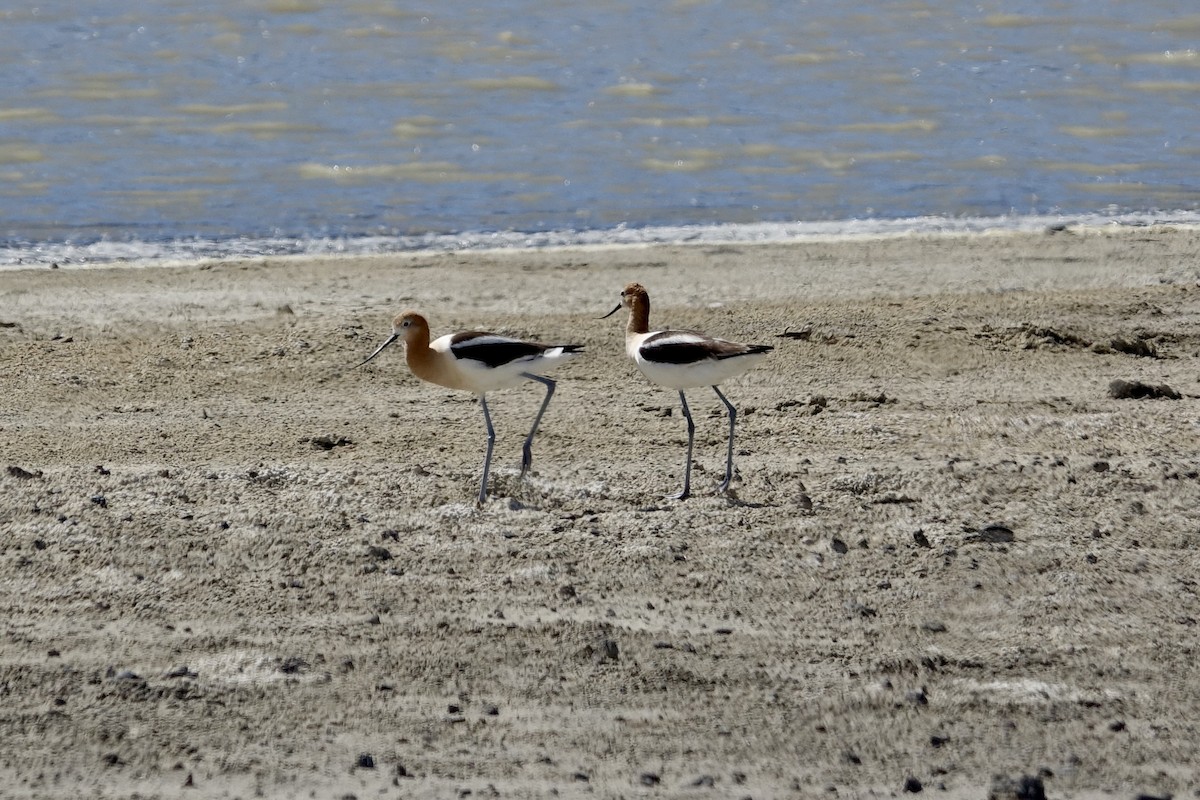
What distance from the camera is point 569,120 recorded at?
1714 cm

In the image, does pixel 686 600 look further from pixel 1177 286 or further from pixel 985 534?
pixel 1177 286

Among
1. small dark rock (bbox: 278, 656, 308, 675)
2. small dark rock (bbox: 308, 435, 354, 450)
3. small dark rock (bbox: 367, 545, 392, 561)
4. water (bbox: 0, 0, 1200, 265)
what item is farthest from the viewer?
water (bbox: 0, 0, 1200, 265)

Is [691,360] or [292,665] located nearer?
[292,665]

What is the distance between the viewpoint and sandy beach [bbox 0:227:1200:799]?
4.91 m

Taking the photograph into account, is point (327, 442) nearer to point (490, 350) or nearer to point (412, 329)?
point (412, 329)

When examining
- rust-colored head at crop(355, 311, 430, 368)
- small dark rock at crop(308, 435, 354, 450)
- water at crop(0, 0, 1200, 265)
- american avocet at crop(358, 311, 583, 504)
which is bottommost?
small dark rock at crop(308, 435, 354, 450)

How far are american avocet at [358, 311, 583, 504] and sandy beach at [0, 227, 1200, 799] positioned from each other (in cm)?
37

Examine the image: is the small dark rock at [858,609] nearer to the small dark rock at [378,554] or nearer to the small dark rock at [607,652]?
→ the small dark rock at [607,652]

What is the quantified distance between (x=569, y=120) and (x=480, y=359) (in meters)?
10.3

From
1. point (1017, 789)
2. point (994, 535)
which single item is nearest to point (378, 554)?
point (994, 535)

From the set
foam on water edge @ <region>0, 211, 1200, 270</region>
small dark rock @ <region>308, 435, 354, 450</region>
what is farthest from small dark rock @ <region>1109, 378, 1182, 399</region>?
foam on water edge @ <region>0, 211, 1200, 270</region>

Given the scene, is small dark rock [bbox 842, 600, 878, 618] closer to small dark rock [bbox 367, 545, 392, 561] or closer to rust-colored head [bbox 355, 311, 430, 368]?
small dark rock [bbox 367, 545, 392, 561]

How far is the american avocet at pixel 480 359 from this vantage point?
718 cm

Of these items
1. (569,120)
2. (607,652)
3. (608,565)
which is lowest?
(607,652)
